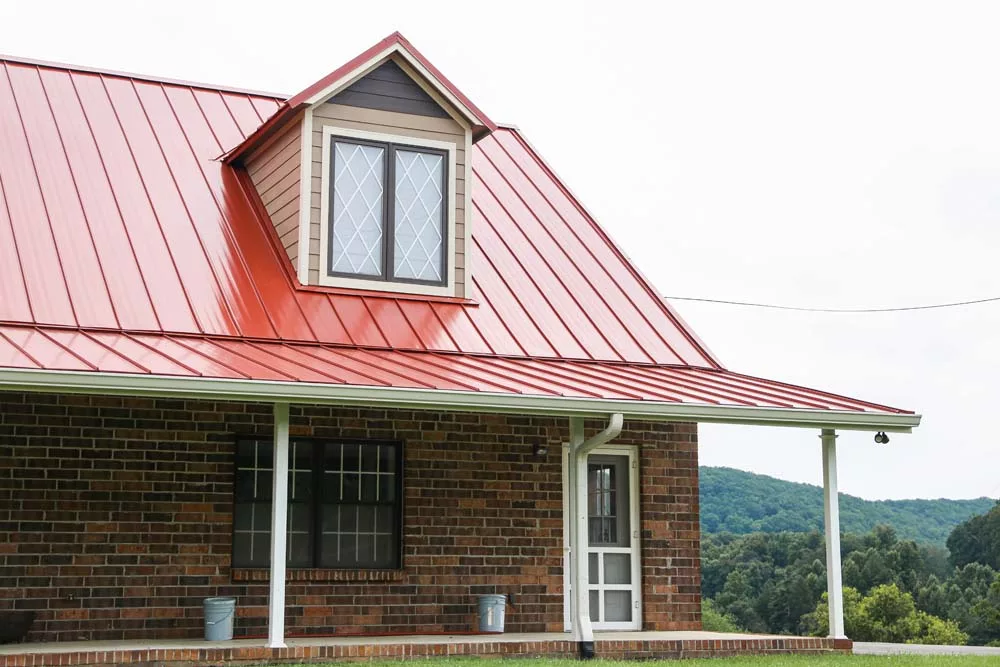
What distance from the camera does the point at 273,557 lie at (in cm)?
1138

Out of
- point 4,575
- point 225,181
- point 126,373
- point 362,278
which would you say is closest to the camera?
point 126,373

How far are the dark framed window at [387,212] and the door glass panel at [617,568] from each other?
11.6ft

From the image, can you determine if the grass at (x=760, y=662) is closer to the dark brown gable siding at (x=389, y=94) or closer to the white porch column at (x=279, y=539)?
the white porch column at (x=279, y=539)

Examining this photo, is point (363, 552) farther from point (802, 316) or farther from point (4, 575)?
point (802, 316)

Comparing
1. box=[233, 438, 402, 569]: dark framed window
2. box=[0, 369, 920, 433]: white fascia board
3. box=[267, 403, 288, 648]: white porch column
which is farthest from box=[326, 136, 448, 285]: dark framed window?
box=[0, 369, 920, 433]: white fascia board

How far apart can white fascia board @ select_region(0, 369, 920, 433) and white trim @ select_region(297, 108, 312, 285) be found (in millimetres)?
3455

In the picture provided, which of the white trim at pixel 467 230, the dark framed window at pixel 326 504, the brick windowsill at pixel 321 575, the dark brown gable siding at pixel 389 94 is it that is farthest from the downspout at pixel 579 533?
the dark brown gable siding at pixel 389 94

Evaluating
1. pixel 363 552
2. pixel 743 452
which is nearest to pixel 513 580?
pixel 363 552

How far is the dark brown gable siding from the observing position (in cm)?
1488

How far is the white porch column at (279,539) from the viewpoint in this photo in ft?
37.0

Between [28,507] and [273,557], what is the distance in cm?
264

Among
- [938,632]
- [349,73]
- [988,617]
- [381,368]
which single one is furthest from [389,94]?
[988,617]

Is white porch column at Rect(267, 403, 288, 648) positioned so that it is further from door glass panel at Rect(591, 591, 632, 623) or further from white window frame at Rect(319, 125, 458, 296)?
door glass panel at Rect(591, 591, 632, 623)

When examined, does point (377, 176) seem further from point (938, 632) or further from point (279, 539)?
point (938, 632)
